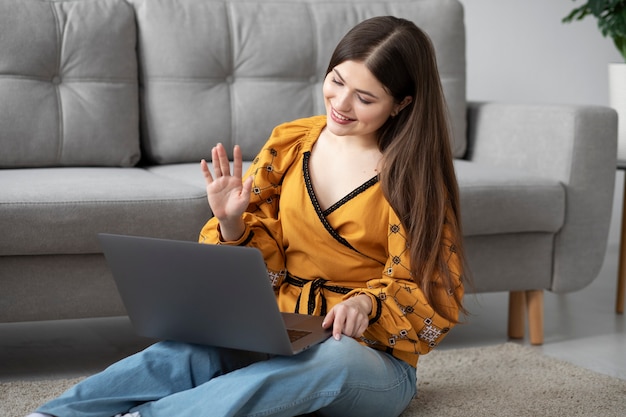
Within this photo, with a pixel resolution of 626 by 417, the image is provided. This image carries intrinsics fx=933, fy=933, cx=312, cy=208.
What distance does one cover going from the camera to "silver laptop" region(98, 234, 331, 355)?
50.4 inches

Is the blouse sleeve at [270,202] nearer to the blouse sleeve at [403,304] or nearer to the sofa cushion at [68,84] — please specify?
the blouse sleeve at [403,304]

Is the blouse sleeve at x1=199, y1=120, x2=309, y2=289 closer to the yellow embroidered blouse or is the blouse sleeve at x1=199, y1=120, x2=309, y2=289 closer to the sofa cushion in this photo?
the yellow embroidered blouse

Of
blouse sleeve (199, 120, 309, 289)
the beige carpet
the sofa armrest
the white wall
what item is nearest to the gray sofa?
the sofa armrest

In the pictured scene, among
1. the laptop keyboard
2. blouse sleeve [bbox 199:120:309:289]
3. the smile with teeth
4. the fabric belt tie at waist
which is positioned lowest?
the fabric belt tie at waist

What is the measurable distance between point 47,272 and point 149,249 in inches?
25.6

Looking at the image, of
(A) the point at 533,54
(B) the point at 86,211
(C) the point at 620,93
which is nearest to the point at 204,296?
(B) the point at 86,211

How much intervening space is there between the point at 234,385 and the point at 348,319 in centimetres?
20

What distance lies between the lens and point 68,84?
2.37 metres

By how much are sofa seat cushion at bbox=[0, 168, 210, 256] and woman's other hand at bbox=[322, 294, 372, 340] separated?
2.09 ft

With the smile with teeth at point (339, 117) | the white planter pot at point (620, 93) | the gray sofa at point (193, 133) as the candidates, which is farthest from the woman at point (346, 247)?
the white planter pot at point (620, 93)

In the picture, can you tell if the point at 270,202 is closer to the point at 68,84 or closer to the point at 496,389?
the point at 496,389

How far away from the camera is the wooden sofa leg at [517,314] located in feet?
7.74

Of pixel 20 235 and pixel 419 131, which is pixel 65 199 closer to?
pixel 20 235

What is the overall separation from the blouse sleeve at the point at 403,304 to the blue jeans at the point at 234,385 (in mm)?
43
